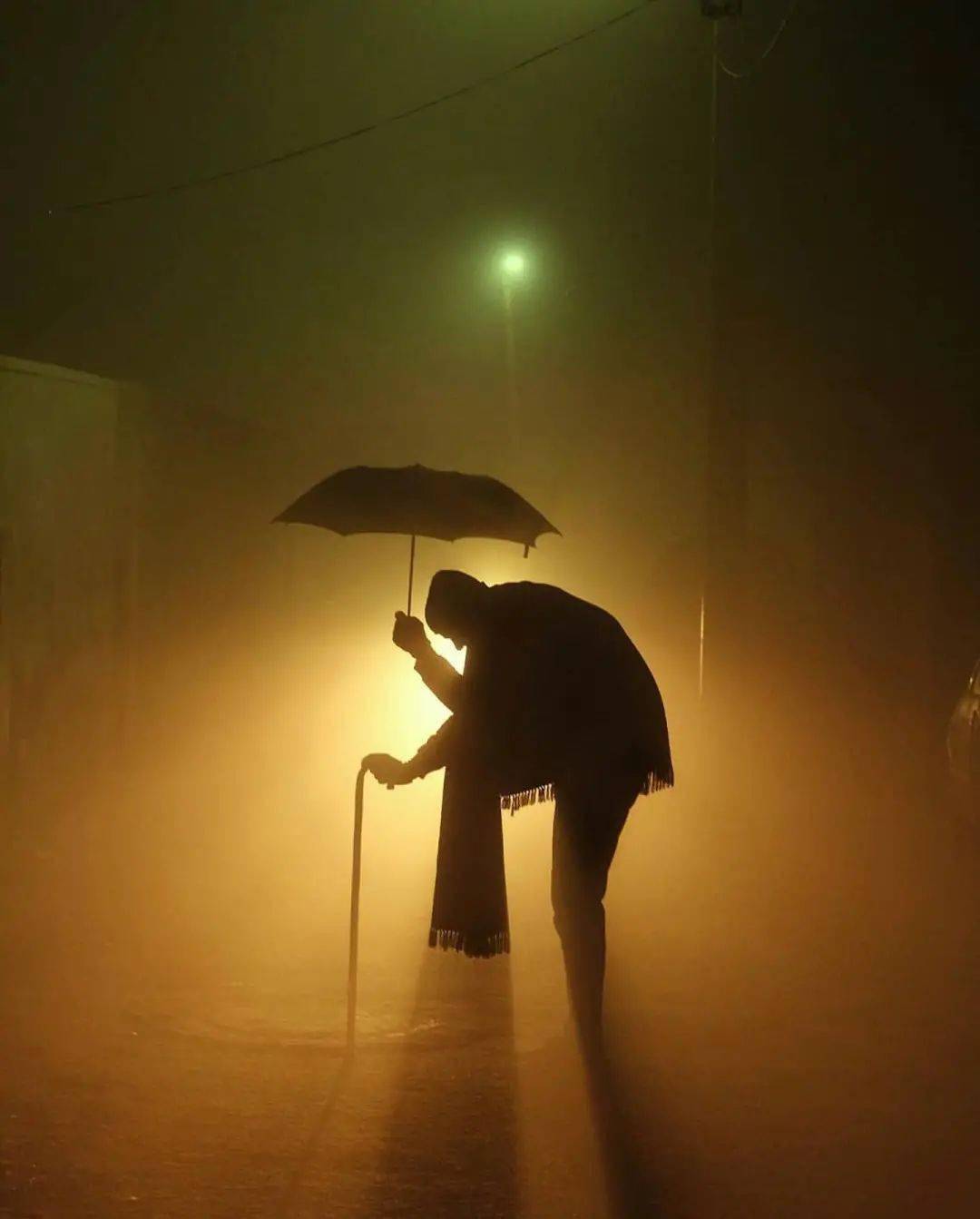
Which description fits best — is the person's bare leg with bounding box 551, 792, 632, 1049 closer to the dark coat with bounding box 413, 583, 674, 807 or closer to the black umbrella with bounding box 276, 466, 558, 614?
the dark coat with bounding box 413, 583, 674, 807

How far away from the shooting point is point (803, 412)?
9188 millimetres

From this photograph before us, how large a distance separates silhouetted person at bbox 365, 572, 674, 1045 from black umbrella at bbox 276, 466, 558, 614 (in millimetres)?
579

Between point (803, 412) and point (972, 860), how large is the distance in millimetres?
3385

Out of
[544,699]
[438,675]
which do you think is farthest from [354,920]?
[544,699]

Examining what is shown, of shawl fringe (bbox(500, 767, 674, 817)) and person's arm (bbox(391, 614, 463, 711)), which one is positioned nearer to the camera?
shawl fringe (bbox(500, 767, 674, 817))

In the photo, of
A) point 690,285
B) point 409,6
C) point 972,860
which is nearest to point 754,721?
point 972,860

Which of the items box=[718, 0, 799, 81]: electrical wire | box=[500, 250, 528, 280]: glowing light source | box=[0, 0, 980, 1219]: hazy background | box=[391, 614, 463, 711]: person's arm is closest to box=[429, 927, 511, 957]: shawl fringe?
box=[391, 614, 463, 711]: person's arm

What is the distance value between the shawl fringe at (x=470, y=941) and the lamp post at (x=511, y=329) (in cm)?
566

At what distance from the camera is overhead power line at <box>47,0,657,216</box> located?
9094mm

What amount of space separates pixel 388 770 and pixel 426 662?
1.51ft

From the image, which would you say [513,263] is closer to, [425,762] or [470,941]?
[425,762]

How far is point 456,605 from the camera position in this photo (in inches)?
175

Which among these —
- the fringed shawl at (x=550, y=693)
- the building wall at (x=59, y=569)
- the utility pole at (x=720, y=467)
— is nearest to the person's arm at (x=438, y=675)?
the fringed shawl at (x=550, y=693)

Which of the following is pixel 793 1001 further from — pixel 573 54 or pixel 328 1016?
pixel 573 54
